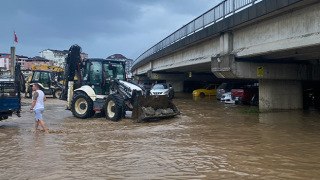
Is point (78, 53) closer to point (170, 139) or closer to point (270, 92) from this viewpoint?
point (170, 139)

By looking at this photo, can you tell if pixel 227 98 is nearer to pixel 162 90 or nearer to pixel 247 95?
pixel 247 95

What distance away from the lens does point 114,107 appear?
37.6 feet

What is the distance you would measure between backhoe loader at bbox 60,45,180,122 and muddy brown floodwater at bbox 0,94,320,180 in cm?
151

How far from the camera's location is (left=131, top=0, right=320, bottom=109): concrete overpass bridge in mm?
10038

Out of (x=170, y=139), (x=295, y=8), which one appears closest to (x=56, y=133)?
(x=170, y=139)

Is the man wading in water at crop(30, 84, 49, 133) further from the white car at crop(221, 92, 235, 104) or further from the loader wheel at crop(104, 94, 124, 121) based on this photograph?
the white car at crop(221, 92, 235, 104)

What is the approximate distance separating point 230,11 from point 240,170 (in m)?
10.9

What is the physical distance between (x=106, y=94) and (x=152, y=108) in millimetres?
2613

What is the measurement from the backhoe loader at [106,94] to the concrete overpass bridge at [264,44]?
4533 mm

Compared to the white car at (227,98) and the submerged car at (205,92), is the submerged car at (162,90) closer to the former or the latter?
the submerged car at (205,92)

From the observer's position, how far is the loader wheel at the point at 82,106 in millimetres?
12409

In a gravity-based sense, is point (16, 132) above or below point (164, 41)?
below

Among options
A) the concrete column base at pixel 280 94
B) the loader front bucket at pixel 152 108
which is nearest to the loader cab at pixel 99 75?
the loader front bucket at pixel 152 108

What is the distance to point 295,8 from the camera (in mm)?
10117
